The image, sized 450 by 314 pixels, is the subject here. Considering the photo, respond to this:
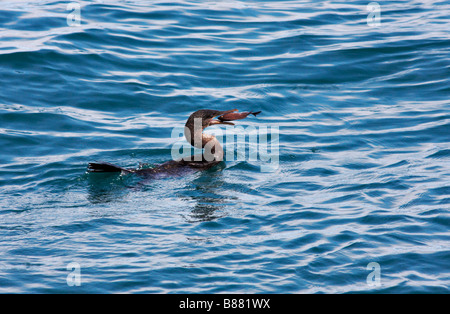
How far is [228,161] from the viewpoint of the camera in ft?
27.5

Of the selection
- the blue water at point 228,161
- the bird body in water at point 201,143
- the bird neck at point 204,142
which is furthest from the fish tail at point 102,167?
the bird neck at point 204,142

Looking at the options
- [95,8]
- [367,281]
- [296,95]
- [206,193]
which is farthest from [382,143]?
[95,8]

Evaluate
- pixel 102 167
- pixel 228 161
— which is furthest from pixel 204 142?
pixel 102 167

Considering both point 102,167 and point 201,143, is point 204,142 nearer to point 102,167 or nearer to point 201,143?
point 201,143

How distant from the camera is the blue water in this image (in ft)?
17.3

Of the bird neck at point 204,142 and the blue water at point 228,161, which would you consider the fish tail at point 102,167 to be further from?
the bird neck at point 204,142

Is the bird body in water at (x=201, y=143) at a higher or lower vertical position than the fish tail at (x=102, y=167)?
higher

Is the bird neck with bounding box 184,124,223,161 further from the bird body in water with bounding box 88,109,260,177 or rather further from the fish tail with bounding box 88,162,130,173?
the fish tail with bounding box 88,162,130,173

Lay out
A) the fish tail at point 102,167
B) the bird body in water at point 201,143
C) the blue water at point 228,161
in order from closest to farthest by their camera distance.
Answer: the blue water at point 228,161
the fish tail at point 102,167
the bird body in water at point 201,143

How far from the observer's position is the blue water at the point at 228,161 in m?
5.28

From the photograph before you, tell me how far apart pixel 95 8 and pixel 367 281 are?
11.0 metres

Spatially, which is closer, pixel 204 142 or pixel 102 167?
pixel 102 167

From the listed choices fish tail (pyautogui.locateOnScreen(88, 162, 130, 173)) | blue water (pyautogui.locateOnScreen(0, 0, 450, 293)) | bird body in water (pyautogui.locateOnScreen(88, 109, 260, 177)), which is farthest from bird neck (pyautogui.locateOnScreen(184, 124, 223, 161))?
fish tail (pyautogui.locateOnScreen(88, 162, 130, 173))
